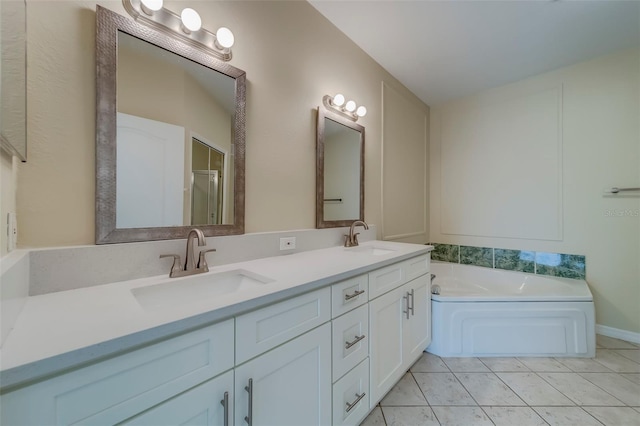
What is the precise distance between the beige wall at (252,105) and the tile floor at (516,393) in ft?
4.12

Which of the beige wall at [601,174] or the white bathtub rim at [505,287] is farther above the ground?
the beige wall at [601,174]

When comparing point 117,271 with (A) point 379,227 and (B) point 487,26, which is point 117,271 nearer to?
(A) point 379,227

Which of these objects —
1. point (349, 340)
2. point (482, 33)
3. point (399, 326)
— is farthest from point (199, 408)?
point (482, 33)

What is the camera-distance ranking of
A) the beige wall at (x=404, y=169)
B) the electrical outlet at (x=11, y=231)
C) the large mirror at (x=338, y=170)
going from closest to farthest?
the electrical outlet at (x=11, y=231) → the large mirror at (x=338, y=170) → the beige wall at (x=404, y=169)

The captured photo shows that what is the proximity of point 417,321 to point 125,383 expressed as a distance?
1.73m

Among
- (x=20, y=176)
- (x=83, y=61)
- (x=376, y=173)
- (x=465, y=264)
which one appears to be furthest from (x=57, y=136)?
(x=465, y=264)

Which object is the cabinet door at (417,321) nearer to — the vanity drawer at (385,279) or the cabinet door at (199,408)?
the vanity drawer at (385,279)

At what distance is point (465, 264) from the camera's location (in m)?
3.11

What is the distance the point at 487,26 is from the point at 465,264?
2.42m

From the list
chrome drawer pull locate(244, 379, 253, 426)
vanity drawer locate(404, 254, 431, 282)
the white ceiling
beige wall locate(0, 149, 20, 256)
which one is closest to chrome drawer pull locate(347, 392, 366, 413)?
chrome drawer pull locate(244, 379, 253, 426)

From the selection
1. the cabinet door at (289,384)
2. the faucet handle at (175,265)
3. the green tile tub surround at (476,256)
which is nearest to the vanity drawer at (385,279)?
the cabinet door at (289,384)

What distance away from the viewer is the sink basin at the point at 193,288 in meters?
0.94

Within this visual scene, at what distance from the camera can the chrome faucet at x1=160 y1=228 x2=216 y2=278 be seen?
106 cm

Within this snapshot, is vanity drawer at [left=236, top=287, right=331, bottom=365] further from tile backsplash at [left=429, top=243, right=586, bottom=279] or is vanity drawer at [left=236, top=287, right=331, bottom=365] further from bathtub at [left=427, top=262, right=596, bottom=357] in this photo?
tile backsplash at [left=429, top=243, right=586, bottom=279]
